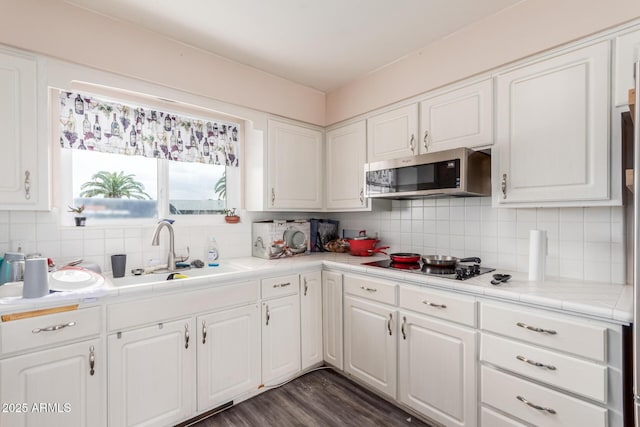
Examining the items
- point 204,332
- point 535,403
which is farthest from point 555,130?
point 204,332

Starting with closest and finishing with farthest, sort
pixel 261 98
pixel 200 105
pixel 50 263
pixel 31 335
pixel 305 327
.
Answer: pixel 31 335, pixel 50 263, pixel 200 105, pixel 305 327, pixel 261 98

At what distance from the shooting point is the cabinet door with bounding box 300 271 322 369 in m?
2.41

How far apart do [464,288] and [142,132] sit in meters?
2.38

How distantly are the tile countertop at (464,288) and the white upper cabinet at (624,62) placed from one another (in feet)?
2.98

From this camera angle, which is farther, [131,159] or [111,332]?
[131,159]

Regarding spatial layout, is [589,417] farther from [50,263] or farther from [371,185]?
[50,263]

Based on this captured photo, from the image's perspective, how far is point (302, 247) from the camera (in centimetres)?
290

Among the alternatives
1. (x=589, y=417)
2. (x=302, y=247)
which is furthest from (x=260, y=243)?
(x=589, y=417)

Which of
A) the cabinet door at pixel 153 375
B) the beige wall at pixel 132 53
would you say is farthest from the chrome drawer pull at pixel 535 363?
the beige wall at pixel 132 53

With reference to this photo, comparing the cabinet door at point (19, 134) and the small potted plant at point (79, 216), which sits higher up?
the cabinet door at point (19, 134)

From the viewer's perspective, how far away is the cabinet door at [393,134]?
7.55 feet

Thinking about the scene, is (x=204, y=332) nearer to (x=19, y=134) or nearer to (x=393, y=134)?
(x=19, y=134)

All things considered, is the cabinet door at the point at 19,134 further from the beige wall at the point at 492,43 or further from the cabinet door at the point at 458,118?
the cabinet door at the point at 458,118

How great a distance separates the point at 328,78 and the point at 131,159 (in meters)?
1.74
